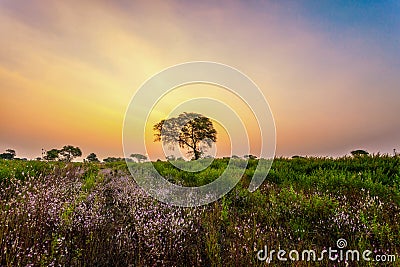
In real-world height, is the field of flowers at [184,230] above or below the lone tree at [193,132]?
below

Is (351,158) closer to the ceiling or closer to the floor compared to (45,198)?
closer to the ceiling

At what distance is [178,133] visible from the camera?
16.6 metres

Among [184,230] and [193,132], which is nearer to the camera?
[184,230]

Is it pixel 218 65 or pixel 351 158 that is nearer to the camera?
pixel 218 65

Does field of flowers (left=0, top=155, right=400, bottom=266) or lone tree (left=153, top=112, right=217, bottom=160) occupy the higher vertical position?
lone tree (left=153, top=112, right=217, bottom=160)

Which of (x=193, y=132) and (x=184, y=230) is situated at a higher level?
(x=193, y=132)

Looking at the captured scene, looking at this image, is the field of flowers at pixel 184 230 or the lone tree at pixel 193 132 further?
the lone tree at pixel 193 132

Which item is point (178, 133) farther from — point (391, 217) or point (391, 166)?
point (391, 217)

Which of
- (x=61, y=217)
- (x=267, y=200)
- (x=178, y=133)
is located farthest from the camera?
(x=178, y=133)

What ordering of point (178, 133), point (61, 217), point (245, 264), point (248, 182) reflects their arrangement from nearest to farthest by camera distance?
point (245, 264), point (61, 217), point (248, 182), point (178, 133)

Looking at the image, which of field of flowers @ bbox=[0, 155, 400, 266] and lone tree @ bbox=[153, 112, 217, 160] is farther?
lone tree @ bbox=[153, 112, 217, 160]

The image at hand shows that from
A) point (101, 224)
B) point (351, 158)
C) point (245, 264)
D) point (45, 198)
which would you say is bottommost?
point (245, 264)

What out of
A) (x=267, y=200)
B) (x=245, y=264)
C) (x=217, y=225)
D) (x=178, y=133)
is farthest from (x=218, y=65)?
(x=178, y=133)

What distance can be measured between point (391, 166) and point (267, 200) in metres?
5.28
